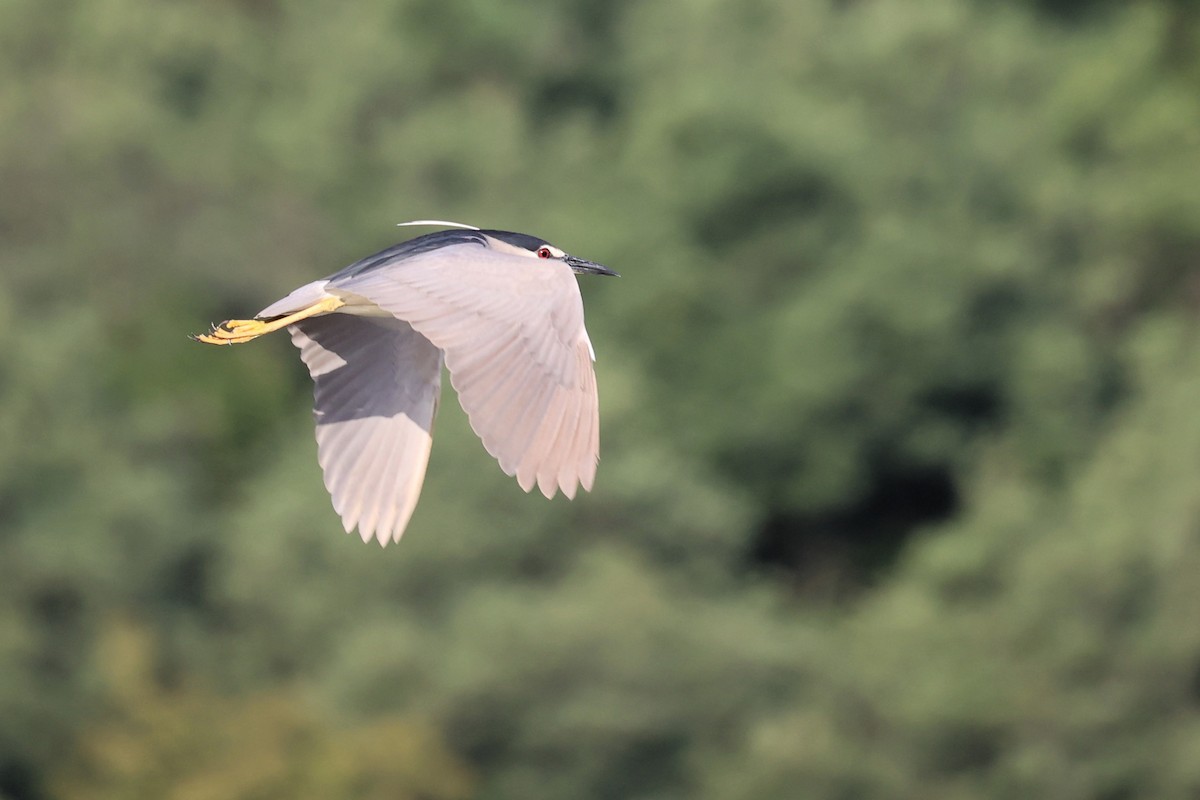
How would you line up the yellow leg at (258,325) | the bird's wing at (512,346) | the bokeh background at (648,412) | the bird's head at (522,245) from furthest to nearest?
the bokeh background at (648,412), the bird's head at (522,245), the yellow leg at (258,325), the bird's wing at (512,346)

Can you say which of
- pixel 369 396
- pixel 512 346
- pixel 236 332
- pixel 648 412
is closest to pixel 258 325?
pixel 236 332

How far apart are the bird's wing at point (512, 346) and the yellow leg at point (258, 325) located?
2.6 inches

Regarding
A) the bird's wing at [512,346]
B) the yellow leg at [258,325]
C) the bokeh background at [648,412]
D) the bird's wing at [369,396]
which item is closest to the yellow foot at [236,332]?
the yellow leg at [258,325]

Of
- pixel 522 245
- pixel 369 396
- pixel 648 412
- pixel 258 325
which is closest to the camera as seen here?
pixel 258 325

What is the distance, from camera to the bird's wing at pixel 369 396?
281 inches

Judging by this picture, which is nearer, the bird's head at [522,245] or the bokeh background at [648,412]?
the bird's head at [522,245]

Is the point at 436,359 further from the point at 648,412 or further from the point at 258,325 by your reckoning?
the point at 648,412

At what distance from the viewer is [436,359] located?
7289 mm

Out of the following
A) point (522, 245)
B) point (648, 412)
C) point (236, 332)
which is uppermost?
point (648, 412)

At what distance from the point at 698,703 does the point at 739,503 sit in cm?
608

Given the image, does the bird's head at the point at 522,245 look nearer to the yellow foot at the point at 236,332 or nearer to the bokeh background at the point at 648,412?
the yellow foot at the point at 236,332

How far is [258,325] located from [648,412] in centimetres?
2060

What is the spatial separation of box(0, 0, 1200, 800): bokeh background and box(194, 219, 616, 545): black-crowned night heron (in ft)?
37.4

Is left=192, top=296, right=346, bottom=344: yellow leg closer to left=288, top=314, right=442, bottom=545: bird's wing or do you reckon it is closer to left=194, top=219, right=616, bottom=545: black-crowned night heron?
left=194, top=219, right=616, bottom=545: black-crowned night heron
